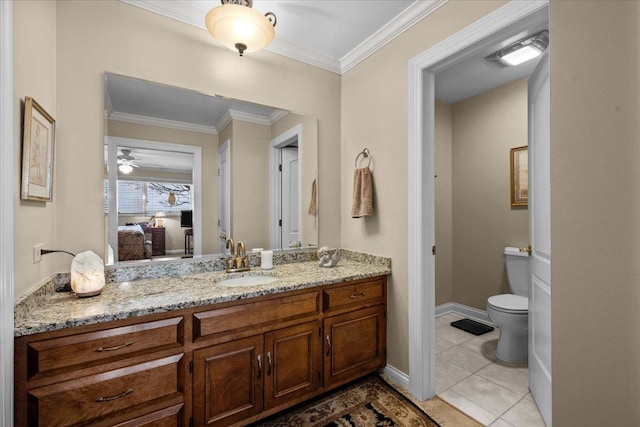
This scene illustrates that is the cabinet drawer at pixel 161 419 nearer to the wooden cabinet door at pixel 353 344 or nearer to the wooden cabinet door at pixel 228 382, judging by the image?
the wooden cabinet door at pixel 228 382

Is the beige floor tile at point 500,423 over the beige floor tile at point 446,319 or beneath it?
beneath

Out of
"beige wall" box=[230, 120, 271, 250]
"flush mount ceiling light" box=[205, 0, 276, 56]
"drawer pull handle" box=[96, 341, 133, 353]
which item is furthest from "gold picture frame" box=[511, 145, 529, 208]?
"drawer pull handle" box=[96, 341, 133, 353]

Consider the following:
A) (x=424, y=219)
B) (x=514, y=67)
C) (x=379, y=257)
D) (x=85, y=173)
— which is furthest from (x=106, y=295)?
(x=514, y=67)

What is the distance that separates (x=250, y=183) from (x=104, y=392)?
56.6 inches

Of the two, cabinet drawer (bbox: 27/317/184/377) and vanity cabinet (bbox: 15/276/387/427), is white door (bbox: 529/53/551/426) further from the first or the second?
cabinet drawer (bbox: 27/317/184/377)

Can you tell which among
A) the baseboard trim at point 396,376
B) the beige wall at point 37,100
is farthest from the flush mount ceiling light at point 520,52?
the beige wall at point 37,100

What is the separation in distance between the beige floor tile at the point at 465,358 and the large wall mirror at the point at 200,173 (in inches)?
58.9

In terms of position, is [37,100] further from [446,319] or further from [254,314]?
[446,319]

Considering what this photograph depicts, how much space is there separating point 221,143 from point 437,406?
2.27 metres

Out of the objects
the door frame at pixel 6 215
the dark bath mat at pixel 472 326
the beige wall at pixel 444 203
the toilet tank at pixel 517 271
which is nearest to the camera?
the door frame at pixel 6 215

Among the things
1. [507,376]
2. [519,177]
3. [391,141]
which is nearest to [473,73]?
Answer: [519,177]

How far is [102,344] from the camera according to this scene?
119 cm

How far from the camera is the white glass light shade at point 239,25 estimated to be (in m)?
1.55

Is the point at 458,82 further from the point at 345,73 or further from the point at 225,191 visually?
the point at 225,191
